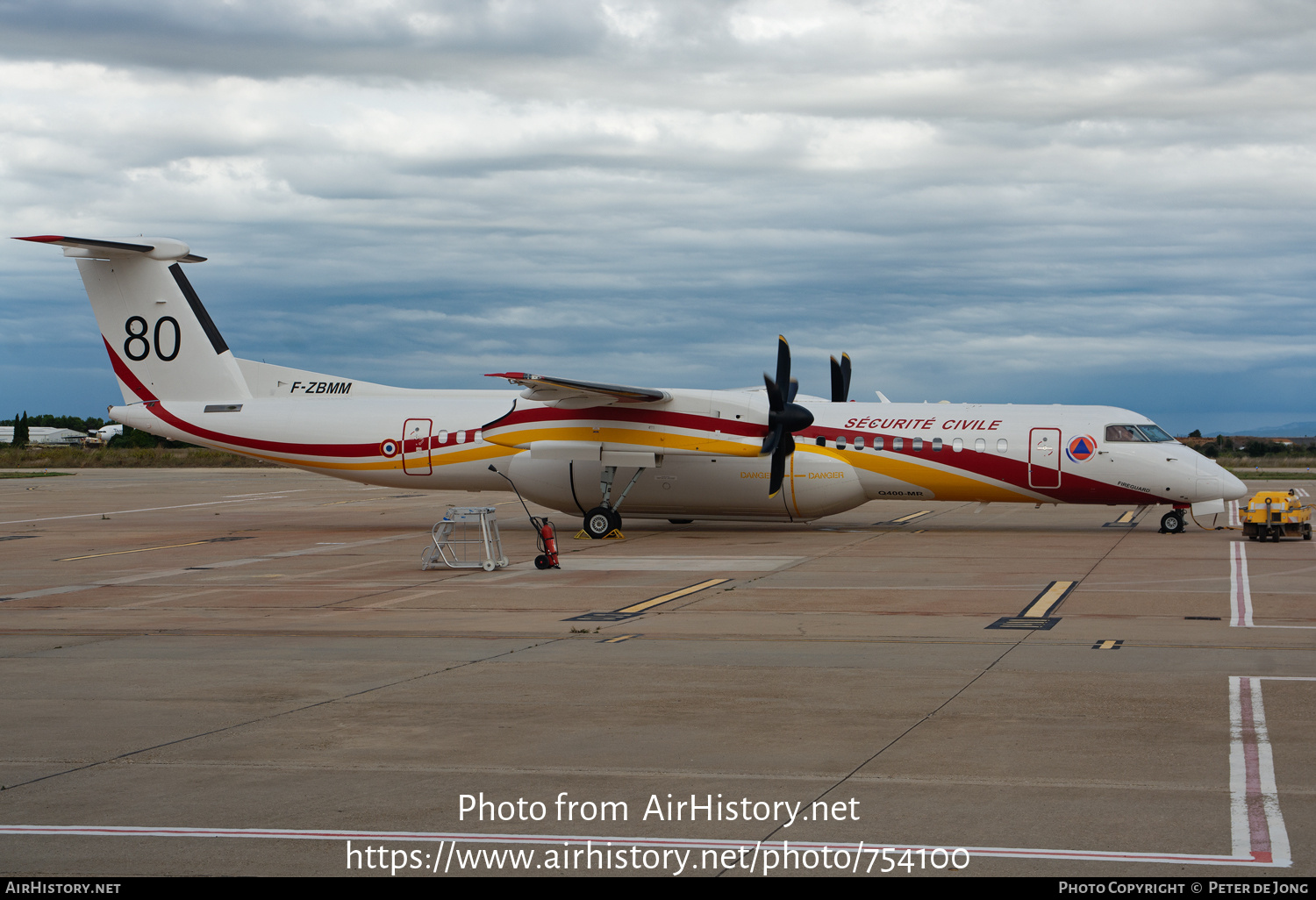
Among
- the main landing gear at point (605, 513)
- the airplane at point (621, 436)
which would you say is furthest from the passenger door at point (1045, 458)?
the main landing gear at point (605, 513)

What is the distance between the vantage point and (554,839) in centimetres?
657

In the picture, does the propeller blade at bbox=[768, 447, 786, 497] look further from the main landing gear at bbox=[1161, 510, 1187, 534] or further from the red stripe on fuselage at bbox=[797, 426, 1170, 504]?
the main landing gear at bbox=[1161, 510, 1187, 534]

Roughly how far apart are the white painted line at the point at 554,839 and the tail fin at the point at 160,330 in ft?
85.2

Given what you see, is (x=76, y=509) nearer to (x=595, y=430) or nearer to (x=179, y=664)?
(x=595, y=430)

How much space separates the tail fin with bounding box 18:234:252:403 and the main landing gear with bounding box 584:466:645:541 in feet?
34.2

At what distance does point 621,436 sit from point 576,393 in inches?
79.3

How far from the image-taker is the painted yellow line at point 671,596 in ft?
54.9

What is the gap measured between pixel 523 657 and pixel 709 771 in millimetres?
4882

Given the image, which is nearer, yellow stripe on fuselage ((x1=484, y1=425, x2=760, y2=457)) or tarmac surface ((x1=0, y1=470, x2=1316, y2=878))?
tarmac surface ((x1=0, y1=470, x2=1316, y2=878))

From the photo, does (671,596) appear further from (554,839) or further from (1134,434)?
(1134,434)

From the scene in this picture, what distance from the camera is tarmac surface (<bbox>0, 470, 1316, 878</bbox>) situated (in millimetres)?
6520

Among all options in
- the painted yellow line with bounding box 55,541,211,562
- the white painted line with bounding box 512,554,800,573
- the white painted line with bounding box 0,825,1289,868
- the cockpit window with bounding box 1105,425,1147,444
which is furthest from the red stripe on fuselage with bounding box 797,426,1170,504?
the white painted line with bounding box 0,825,1289,868

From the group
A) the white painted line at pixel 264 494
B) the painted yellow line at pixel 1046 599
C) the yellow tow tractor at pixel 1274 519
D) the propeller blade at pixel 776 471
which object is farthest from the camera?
the white painted line at pixel 264 494

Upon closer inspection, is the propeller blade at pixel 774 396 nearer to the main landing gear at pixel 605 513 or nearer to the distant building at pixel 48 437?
the main landing gear at pixel 605 513
